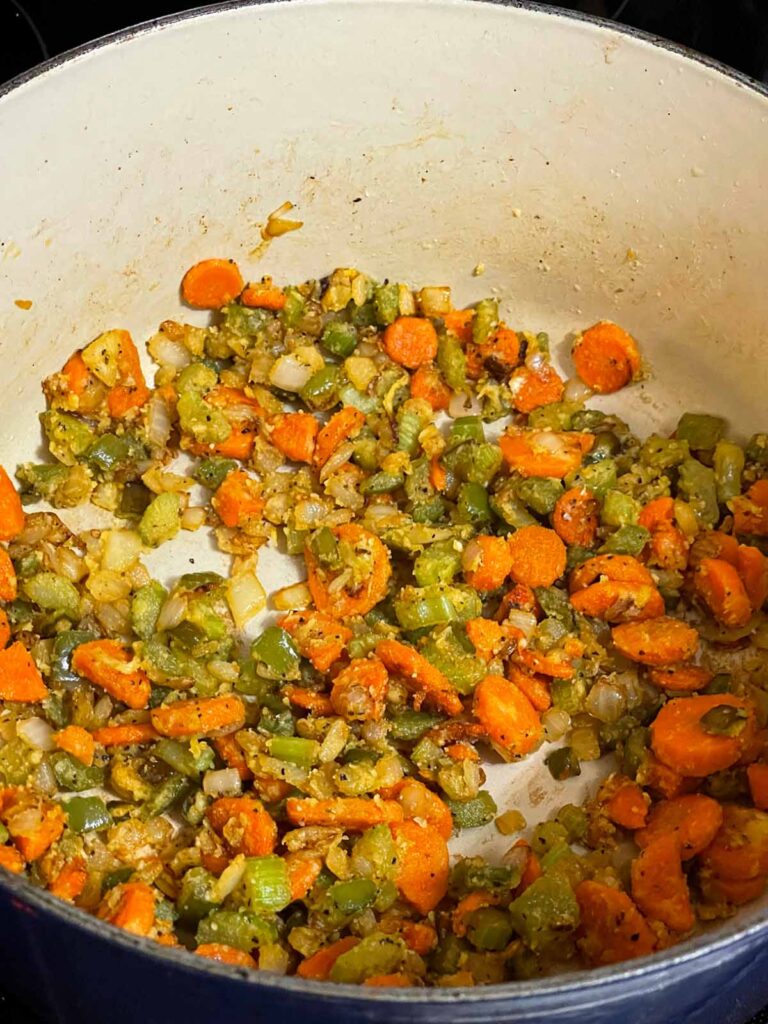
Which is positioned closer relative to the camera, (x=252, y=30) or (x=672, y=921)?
(x=672, y=921)

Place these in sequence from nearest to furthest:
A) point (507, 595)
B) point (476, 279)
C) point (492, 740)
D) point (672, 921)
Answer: point (672, 921), point (492, 740), point (507, 595), point (476, 279)

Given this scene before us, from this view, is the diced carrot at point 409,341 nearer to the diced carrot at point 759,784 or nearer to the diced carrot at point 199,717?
the diced carrot at point 199,717

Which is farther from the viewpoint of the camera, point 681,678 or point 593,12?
point 593,12

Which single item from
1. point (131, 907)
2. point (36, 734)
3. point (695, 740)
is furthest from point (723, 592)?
point (36, 734)

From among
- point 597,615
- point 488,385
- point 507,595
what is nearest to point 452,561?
point 507,595

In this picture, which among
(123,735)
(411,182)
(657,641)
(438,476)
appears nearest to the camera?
(123,735)

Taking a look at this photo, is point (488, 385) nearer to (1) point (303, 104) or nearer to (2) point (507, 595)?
(2) point (507, 595)

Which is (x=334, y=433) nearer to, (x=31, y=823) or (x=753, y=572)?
(x=753, y=572)
